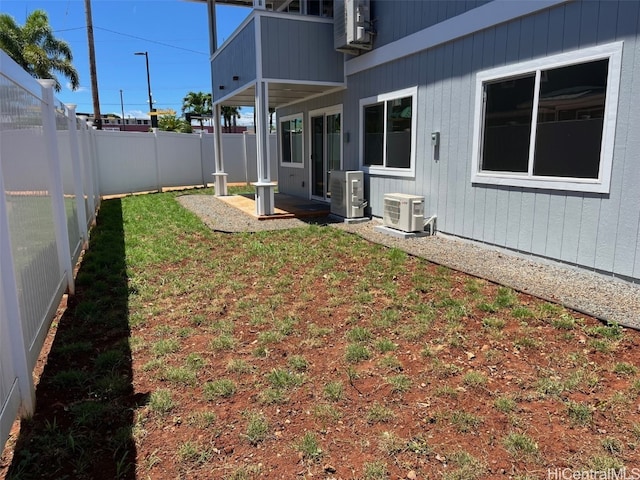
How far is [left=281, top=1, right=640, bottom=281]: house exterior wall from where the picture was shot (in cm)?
434

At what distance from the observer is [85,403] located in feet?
8.63

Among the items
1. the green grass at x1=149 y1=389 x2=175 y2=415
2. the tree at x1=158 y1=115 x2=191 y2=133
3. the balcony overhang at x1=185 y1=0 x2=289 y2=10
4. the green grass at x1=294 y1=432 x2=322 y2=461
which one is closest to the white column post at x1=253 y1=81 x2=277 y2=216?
the balcony overhang at x1=185 y1=0 x2=289 y2=10

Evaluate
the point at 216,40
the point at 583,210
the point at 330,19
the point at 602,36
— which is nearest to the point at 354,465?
the point at 583,210

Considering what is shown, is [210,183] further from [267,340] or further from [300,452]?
[300,452]

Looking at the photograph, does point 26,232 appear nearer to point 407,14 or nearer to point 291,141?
point 407,14

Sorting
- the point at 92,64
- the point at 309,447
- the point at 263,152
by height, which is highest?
the point at 92,64

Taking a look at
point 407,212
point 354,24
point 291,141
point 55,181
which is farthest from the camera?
point 291,141

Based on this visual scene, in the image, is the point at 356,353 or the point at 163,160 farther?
the point at 163,160

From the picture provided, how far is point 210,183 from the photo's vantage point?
711 inches

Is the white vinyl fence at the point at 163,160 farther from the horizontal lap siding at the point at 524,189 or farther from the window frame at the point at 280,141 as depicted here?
the horizontal lap siding at the point at 524,189

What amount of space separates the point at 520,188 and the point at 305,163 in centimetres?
703

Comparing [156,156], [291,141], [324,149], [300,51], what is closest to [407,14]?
[300,51]

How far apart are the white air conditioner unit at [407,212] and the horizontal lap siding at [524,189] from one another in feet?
0.93

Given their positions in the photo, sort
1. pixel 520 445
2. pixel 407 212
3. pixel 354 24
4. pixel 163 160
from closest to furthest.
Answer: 1. pixel 520 445
2. pixel 407 212
3. pixel 354 24
4. pixel 163 160
